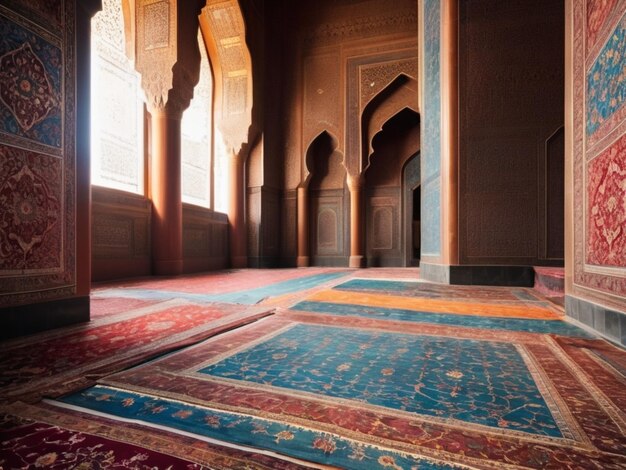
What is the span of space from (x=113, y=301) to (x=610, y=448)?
3391mm

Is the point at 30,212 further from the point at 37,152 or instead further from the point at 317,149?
the point at 317,149

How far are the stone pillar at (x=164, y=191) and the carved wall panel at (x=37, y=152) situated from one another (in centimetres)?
378

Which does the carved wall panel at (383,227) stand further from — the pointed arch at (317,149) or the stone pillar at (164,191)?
the stone pillar at (164,191)

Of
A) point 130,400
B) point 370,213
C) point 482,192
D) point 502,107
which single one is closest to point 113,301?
point 130,400

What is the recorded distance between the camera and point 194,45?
635 centimetres

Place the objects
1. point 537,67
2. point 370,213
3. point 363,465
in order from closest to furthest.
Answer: point 363,465, point 537,67, point 370,213

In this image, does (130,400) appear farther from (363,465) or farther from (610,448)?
(610,448)

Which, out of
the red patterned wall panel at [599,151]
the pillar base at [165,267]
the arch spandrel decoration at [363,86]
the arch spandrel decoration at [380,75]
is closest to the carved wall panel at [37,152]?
the red patterned wall panel at [599,151]

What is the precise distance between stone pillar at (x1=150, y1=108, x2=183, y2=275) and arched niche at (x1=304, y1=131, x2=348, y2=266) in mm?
4265

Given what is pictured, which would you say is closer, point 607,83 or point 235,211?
point 607,83

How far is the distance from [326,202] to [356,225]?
113 centimetres

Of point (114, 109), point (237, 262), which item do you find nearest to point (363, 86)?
point (237, 262)

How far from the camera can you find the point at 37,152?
2.07 meters

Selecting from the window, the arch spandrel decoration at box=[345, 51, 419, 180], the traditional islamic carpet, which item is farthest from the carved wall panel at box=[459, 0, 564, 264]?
the window
